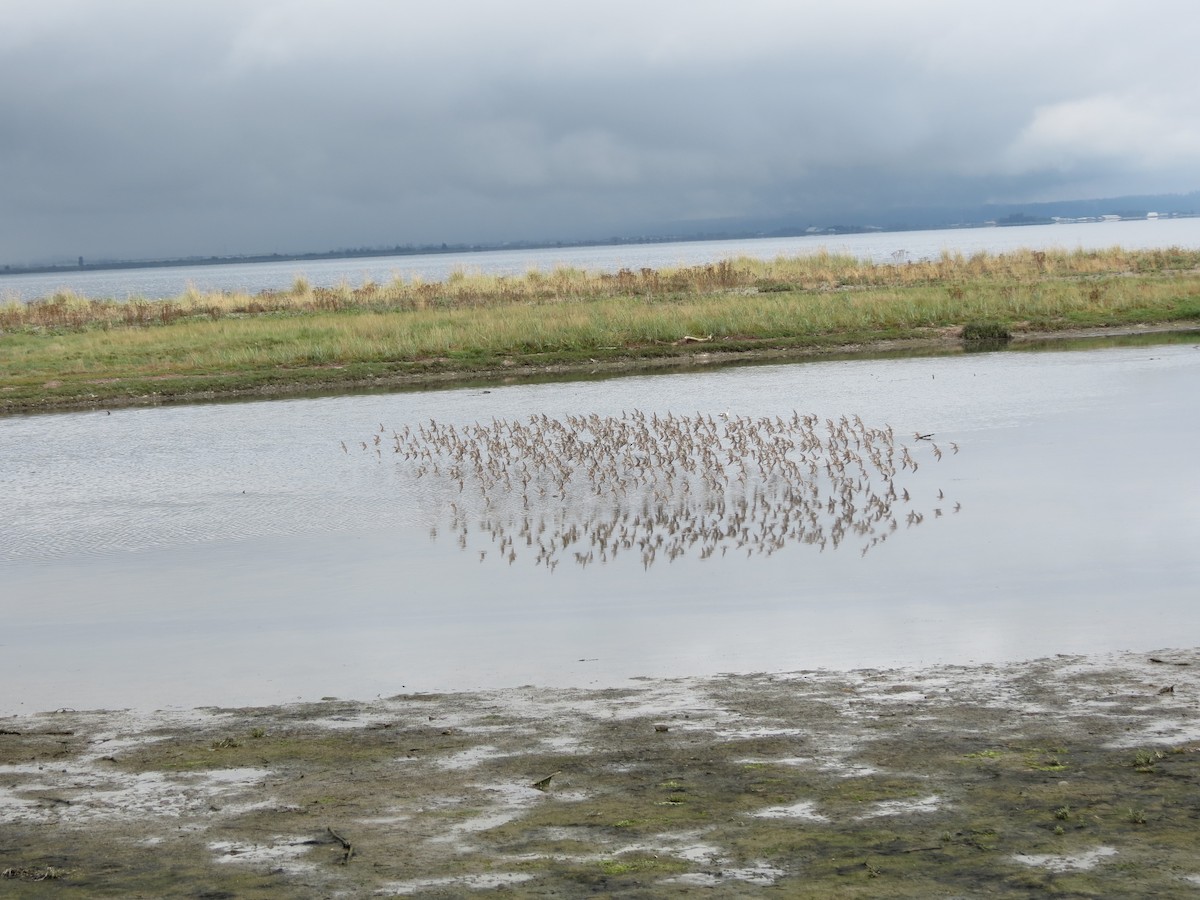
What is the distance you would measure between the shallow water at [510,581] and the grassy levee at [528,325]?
11.5 meters

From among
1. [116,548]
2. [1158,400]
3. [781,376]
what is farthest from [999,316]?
[116,548]

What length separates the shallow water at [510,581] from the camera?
28.4 ft

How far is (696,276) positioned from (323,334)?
16.8 metres

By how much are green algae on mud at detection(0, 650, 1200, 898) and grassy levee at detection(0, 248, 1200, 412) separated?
76.5ft

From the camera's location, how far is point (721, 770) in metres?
6.23

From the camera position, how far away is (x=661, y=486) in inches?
595

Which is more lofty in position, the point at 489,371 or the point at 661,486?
the point at 489,371

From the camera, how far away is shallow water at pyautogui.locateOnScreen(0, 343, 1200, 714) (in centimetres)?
866

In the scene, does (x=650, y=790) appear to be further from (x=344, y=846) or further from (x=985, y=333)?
(x=985, y=333)

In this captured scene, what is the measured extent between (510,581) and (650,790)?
17.2 ft

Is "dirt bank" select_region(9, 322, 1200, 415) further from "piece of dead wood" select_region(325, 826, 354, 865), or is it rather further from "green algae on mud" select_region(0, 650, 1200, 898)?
"piece of dead wood" select_region(325, 826, 354, 865)

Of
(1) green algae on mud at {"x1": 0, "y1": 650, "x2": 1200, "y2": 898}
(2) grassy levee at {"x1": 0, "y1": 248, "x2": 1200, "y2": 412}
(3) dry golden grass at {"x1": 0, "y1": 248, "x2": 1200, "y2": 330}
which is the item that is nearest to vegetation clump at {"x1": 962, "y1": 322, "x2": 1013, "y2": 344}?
(2) grassy levee at {"x1": 0, "y1": 248, "x2": 1200, "y2": 412}

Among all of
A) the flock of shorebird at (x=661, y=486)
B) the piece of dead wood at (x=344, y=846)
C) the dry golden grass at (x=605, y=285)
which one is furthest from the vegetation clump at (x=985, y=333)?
the piece of dead wood at (x=344, y=846)

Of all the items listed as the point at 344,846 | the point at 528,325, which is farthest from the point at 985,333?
the point at 344,846
